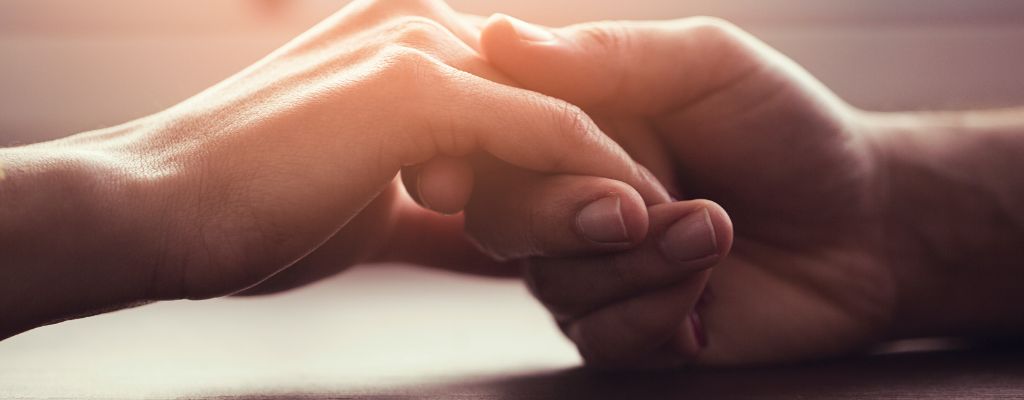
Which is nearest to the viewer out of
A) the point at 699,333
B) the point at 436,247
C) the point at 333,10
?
the point at 699,333

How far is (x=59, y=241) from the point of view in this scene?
1.44 feet

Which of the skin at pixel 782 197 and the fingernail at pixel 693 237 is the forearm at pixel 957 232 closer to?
the skin at pixel 782 197

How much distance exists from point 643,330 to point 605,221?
12 cm

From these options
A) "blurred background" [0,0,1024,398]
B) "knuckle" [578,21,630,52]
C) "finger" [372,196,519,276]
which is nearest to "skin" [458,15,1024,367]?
"knuckle" [578,21,630,52]

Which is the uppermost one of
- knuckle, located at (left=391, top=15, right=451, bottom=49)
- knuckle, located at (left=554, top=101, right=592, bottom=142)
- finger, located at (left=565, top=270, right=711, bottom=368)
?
knuckle, located at (left=391, top=15, right=451, bottom=49)

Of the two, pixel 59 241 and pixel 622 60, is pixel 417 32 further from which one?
pixel 59 241

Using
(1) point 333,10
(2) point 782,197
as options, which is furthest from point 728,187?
(1) point 333,10

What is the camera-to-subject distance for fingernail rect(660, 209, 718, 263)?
1.71ft

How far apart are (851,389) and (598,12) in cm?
158

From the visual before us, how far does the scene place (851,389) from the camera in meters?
0.48

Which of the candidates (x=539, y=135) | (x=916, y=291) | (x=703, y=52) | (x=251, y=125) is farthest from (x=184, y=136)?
(x=916, y=291)

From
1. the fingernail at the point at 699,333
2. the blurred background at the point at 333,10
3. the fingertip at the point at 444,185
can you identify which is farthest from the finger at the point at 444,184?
the blurred background at the point at 333,10

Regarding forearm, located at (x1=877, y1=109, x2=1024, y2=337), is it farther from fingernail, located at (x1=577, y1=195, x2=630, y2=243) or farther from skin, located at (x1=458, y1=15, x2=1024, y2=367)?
fingernail, located at (x1=577, y1=195, x2=630, y2=243)

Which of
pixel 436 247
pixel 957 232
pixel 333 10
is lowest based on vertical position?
pixel 957 232
